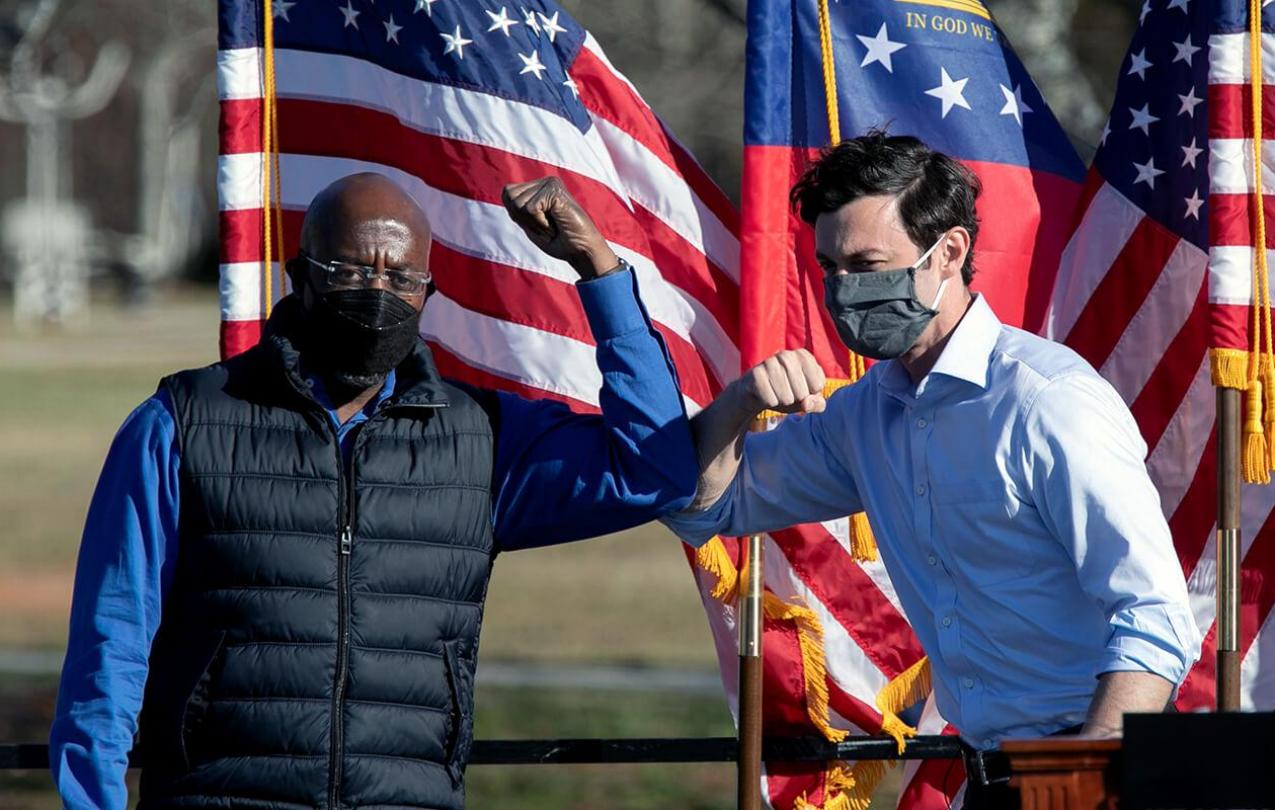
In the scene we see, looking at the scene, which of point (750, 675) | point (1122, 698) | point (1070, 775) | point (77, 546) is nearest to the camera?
point (1070, 775)

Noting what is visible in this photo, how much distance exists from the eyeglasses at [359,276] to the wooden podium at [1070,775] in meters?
1.48

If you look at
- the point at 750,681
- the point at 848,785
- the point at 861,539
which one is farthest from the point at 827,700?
the point at 861,539

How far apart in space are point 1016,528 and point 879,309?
1.63ft

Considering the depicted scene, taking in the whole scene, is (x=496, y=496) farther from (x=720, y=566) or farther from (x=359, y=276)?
(x=720, y=566)

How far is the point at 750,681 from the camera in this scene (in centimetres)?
480

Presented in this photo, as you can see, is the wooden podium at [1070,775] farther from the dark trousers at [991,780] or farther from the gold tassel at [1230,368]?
the gold tassel at [1230,368]

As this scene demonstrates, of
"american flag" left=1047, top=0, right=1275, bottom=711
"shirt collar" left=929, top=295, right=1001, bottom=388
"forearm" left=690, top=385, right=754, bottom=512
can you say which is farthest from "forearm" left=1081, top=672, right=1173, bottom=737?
"american flag" left=1047, top=0, right=1275, bottom=711

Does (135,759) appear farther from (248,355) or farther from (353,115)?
(353,115)

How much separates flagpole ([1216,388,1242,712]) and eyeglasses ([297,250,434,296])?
223 cm

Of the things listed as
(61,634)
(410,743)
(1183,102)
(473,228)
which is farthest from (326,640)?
(61,634)

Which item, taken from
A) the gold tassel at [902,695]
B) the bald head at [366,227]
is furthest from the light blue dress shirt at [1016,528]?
the gold tassel at [902,695]

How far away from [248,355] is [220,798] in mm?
845

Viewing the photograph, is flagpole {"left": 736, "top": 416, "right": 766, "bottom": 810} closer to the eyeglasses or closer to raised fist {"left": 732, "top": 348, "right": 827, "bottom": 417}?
raised fist {"left": 732, "top": 348, "right": 827, "bottom": 417}

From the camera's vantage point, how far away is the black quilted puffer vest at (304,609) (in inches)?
139
